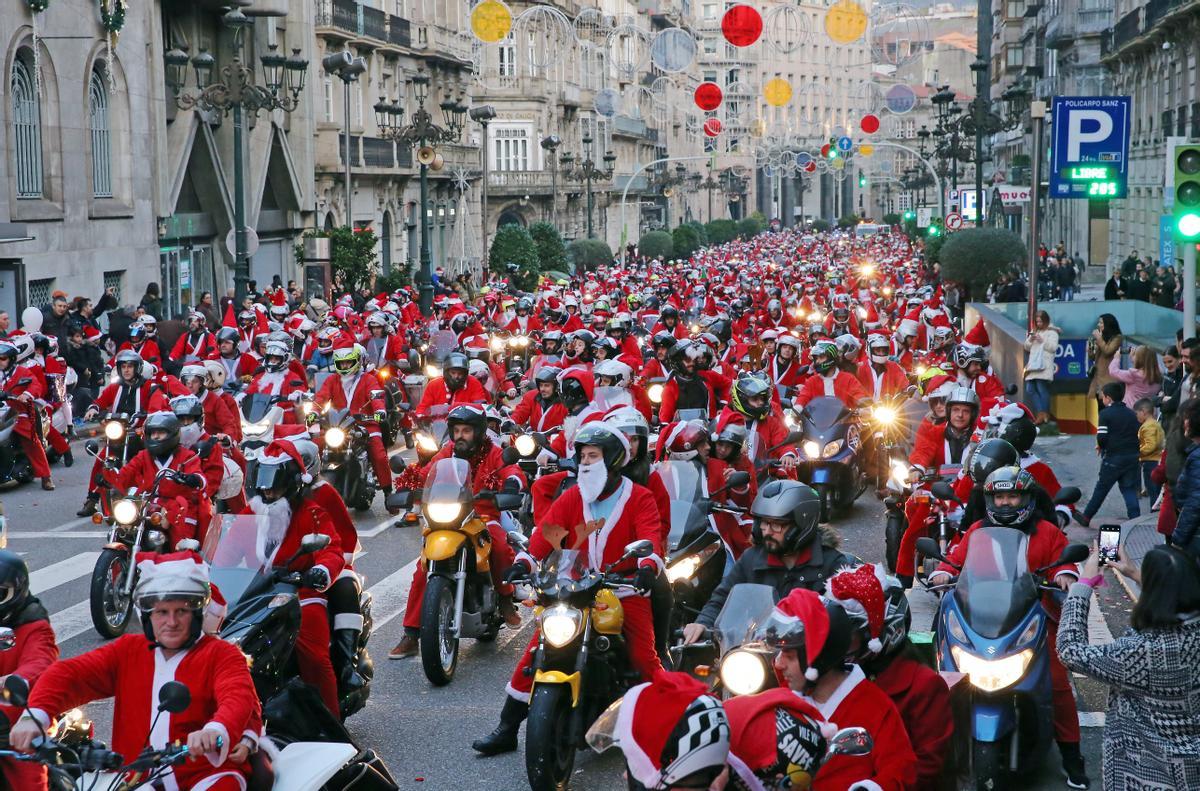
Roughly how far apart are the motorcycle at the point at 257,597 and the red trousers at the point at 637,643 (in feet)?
3.55

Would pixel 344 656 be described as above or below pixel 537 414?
below

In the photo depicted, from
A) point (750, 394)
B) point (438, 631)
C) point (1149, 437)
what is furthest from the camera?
point (1149, 437)

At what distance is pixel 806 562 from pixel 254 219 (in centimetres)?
3659

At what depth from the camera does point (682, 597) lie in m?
10.1

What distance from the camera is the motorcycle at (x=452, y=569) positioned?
990 cm

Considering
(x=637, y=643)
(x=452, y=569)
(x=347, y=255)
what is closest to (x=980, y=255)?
(x=347, y=255)

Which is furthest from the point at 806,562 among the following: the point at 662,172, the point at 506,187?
the point at 662,172

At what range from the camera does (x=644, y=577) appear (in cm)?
816

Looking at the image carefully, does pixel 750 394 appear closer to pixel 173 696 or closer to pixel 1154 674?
pixel 1154 674

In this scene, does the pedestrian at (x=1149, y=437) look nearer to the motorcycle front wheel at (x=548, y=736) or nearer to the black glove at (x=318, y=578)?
the motorcycle front wheel at (x=548, y=736)

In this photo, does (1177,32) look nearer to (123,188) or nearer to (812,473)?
(123,188)

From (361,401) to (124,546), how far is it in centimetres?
514

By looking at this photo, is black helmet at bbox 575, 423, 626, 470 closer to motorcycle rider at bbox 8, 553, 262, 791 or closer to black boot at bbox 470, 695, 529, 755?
black boot at bbox 470, 695, 529, 755

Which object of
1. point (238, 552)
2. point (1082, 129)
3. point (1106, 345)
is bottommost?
point (1106, 345)
